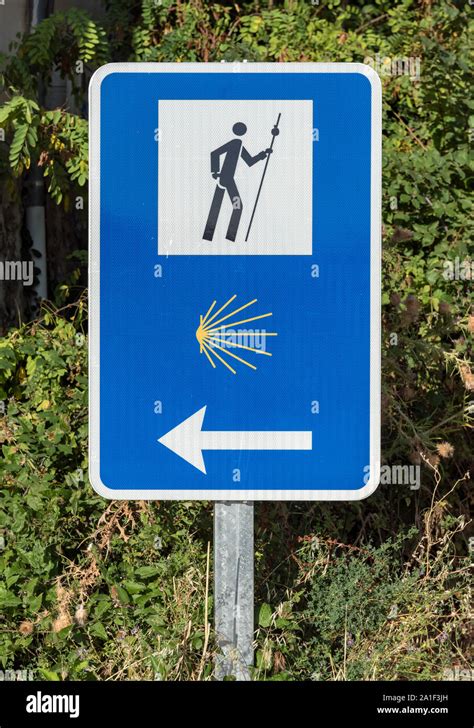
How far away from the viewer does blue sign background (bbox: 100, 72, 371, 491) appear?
210 centimetres

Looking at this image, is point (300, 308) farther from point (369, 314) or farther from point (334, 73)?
point (334, 73)

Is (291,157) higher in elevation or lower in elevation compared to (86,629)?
higher

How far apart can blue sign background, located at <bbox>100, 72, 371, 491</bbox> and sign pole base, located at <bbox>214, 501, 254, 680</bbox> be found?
0.67 feet

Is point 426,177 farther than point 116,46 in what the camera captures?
No

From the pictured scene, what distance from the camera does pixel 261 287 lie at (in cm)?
210

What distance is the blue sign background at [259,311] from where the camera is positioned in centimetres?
210

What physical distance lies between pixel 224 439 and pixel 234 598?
433 mm

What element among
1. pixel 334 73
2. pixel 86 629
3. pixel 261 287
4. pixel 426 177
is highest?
pixel 426 177

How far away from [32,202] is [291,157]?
13.0 ft
